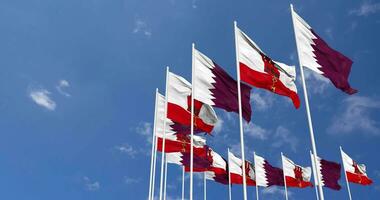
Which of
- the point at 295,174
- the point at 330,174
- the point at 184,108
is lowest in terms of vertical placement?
the point at 330,174

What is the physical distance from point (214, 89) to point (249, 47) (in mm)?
2377

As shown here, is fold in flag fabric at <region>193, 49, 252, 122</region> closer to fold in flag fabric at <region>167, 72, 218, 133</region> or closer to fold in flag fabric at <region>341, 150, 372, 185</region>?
fold in flag fabric at <region>167, 72, 218, 133</region>

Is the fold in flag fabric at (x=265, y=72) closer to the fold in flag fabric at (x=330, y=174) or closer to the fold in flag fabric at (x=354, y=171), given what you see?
the fold in flag fabric at (x=330, y=174)

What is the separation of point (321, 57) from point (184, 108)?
8.71m

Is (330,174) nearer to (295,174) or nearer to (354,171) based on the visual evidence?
(295,174)

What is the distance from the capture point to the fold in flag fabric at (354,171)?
3663cm

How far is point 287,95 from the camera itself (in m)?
16.0

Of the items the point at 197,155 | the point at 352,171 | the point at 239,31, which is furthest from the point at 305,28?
the point at 352,171

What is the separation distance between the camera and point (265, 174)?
33906 mm

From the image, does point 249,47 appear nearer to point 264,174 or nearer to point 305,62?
point 305,62

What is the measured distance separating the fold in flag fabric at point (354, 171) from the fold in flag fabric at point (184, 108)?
2070 cm

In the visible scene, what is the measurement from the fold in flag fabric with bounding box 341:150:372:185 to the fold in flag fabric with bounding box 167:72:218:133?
2070 centimetres

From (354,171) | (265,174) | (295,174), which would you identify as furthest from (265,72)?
(354,171)

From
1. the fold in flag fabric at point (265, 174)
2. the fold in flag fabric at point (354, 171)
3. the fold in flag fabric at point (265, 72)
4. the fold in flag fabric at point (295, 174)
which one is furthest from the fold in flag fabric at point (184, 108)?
the fold in flag fabric at point (354, 171)
